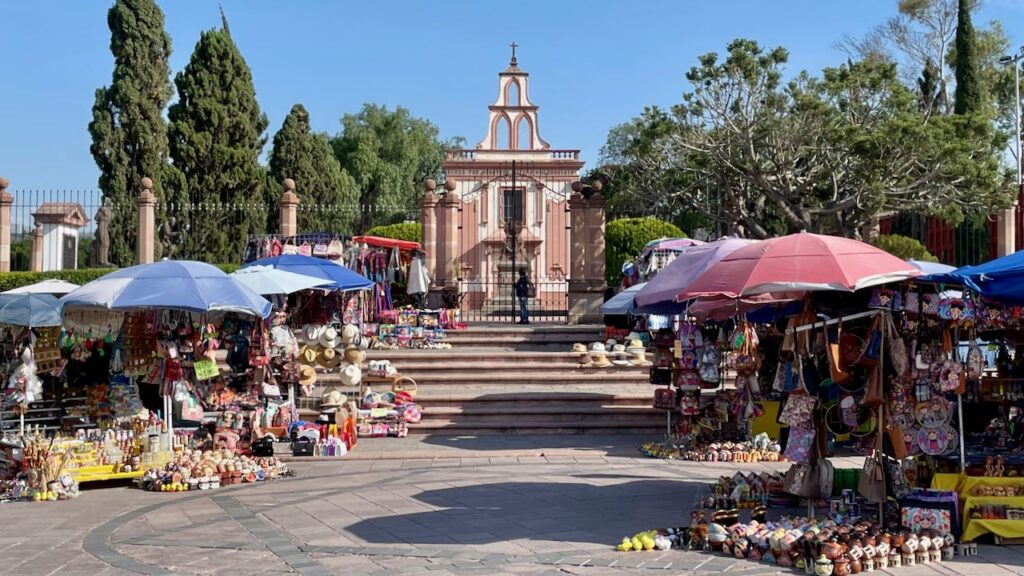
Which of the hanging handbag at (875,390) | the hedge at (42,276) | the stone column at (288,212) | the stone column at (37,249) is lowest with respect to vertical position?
the hanging handbag at (875,390)

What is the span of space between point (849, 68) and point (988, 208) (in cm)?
493

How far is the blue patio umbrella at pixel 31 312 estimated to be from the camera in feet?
35.9

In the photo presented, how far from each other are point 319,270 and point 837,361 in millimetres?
9727

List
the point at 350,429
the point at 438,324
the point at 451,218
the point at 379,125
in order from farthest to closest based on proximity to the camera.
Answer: the point at 379,125 → the point at 451,218 → the point at 438,324 → the point at 350,429

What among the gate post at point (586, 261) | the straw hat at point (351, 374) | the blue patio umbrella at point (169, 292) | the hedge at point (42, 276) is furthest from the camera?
the hedge at point (42, 276)

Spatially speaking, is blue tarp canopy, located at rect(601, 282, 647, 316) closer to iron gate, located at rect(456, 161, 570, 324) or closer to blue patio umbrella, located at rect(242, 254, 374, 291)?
blue patio umbrella, located at rect(242, 254, 374, 291)

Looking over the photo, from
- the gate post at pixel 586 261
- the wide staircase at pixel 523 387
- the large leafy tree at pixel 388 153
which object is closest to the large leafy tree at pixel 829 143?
the gate post at pixel 586 261

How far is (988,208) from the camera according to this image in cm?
2366

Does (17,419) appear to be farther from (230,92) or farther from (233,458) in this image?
(230,92)

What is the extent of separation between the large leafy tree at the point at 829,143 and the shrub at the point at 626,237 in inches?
220

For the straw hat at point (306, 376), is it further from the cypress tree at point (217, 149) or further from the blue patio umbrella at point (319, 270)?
the cypress tree at point (217, 149)

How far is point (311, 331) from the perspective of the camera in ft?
51.8

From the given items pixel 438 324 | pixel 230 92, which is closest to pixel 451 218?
pixel 438 324

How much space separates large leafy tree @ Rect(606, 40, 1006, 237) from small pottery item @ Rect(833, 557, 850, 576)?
16.6 meters
